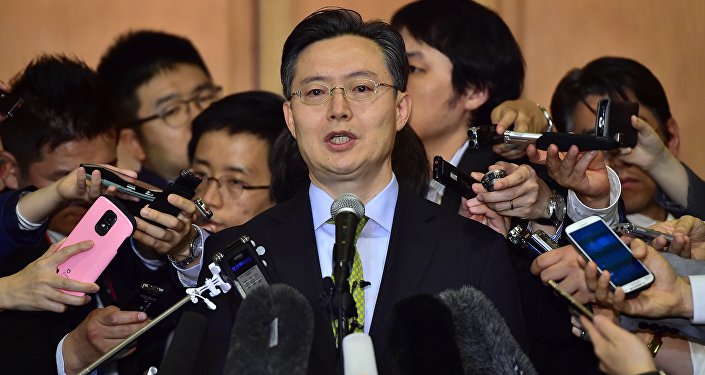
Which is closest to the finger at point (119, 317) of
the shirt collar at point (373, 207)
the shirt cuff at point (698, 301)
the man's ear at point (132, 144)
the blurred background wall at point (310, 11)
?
the shirt collar at point (373, 207)

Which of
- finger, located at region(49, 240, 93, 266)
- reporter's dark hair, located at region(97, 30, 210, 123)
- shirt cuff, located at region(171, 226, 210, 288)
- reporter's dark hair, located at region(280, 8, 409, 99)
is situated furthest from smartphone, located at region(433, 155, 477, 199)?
reporter's dark hair, located at region(97, 30, 210, 123)

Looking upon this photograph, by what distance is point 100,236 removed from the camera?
269cm

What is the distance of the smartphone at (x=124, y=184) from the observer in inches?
116

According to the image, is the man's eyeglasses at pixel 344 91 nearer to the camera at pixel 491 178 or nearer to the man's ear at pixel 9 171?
the camera at pixel 491 178

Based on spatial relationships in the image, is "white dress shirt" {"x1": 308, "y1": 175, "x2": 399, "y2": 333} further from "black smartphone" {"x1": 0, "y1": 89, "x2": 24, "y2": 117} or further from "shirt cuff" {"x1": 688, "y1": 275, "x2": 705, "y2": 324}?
"black smartphone" {"x1": 0, "y1": 89, "x2": 24, "y2": 117}

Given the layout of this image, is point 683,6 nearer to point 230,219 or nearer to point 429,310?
point 230,219

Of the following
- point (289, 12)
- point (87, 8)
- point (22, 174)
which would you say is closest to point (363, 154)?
point (22, 174)

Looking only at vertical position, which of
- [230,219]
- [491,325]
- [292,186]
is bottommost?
[230,219]

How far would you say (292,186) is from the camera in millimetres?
3311

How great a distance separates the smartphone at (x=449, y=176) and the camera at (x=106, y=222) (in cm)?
90

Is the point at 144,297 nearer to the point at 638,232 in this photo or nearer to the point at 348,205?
the point at 348,205

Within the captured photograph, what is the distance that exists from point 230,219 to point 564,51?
236 cm

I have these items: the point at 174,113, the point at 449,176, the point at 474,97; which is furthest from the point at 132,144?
the point at 449,176

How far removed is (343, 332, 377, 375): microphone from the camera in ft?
6.01
